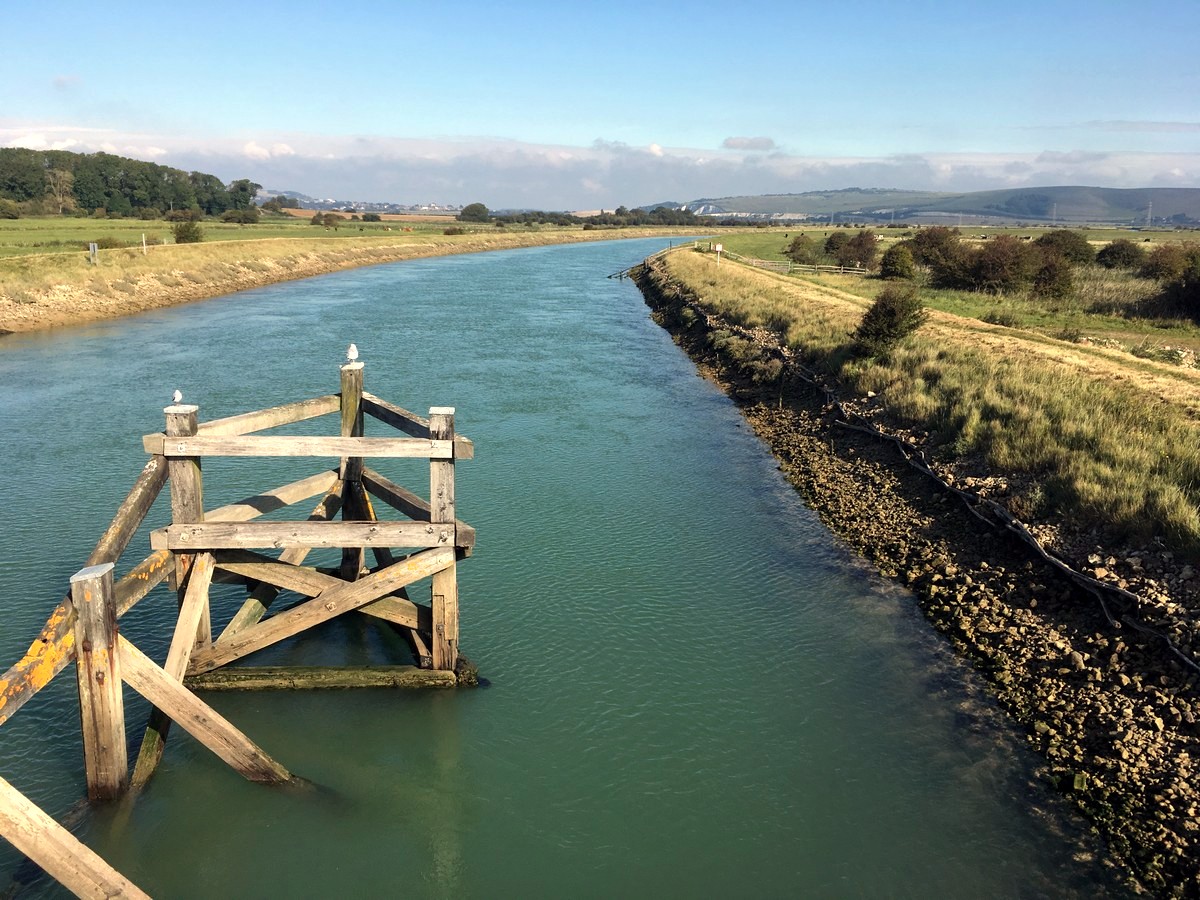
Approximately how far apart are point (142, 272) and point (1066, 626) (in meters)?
48.9

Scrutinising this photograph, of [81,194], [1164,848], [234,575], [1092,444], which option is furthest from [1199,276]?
[81,194]

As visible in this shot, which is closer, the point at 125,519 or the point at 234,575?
Answer: the point at 125,519

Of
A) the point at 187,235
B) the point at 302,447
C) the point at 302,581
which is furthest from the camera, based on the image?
the point at 187,235

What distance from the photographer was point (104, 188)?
111 meters

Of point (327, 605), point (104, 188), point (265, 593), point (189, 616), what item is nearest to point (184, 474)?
point (189, 616)

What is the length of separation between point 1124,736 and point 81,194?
129 metres

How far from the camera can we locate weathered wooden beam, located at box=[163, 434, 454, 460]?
802 centimetres

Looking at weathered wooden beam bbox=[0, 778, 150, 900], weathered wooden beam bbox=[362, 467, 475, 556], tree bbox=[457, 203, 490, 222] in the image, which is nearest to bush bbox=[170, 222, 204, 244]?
weathered wooden beam bbox=[362, 467, 475, 556]

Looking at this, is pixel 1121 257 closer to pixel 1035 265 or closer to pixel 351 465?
pixel 1035 265

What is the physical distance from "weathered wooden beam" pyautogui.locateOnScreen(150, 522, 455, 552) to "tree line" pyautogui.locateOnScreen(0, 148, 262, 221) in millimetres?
93918

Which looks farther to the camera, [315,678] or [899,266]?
[899,266]

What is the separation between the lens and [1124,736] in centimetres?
857

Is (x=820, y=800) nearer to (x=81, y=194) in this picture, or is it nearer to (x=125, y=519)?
(x=125, y=519)

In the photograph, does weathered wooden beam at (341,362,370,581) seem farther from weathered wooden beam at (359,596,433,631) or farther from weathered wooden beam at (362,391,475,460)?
weathered wooden beam at (359,596,433,631)
